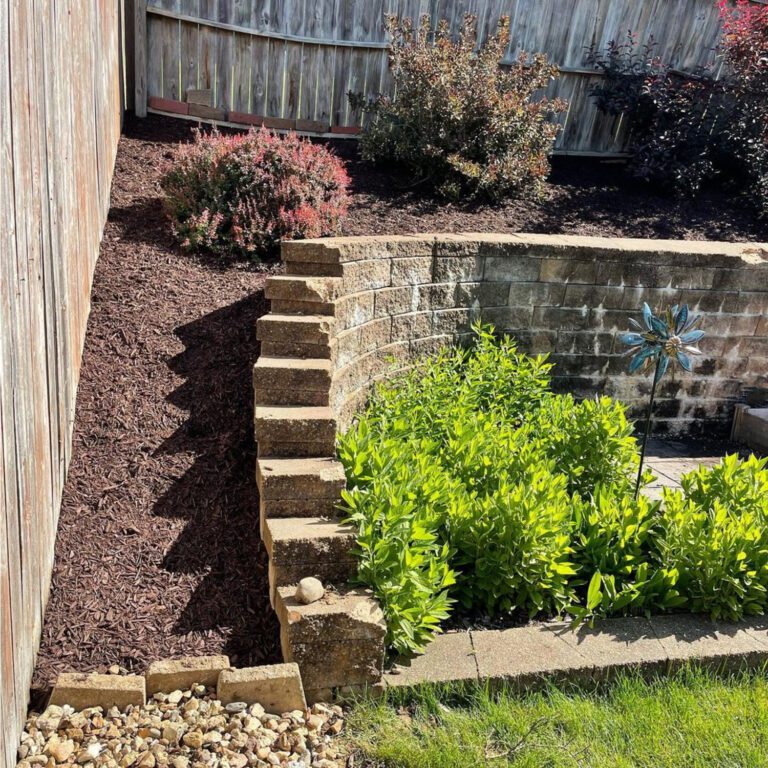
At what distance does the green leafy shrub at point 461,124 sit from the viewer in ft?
23.0

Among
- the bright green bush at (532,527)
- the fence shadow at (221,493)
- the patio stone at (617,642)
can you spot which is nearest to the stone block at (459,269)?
the bright green bush at (532,527)

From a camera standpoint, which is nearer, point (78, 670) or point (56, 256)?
point (78, 670)

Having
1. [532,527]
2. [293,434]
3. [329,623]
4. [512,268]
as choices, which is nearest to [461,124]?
[512,268]

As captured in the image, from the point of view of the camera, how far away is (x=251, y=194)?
5.85 m

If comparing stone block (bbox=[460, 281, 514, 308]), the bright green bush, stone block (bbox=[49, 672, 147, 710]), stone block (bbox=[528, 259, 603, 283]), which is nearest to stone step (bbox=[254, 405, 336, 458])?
the bright green bush

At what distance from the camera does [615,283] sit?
6148 millimetres

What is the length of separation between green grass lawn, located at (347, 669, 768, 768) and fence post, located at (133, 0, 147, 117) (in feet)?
23.1

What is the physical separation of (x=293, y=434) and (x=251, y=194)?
8.83 ft

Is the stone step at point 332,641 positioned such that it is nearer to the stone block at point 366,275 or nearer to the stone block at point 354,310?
the stone block at point 354,310

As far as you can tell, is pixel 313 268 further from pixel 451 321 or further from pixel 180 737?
pixel 180 737

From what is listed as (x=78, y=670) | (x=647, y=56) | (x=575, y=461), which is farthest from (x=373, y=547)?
(x=647, y=56)

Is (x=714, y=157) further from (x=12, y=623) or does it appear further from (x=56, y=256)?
(x=12, y=623)

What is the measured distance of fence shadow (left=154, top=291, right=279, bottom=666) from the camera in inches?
135

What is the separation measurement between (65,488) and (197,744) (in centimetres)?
145
